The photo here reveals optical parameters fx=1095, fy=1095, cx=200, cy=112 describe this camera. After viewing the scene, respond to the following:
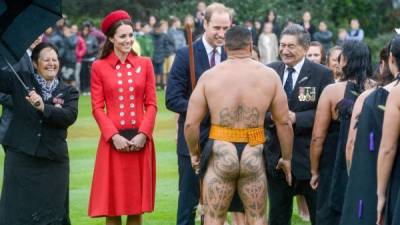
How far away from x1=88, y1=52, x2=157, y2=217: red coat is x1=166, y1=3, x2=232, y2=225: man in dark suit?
1.00ft

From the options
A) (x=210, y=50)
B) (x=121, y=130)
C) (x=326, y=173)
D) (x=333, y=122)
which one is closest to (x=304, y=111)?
(x=333, y=122)

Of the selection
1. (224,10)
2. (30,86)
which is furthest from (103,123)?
(224,10)

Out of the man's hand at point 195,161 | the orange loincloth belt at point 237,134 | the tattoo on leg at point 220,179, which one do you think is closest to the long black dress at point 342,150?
the orange loincloth belt at point 237,134

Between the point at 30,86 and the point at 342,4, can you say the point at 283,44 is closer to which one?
the point at 30,86

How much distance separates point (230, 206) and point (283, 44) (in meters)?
1.86

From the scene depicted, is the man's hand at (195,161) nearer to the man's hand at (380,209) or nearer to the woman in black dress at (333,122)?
the woman in black dress at (333,122)

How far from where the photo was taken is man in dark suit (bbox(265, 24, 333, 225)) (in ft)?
34.7

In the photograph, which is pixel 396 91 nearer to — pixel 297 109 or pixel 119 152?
pixel 297 109

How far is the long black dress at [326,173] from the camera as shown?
10.3 meters

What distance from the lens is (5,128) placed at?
10570mm

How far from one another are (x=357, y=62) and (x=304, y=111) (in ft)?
2.91

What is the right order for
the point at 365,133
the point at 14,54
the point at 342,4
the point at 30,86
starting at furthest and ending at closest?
the point at 342,4 → the point at 30,86 → the point at 365,133 → the point at 14,54

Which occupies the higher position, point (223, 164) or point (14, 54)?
point (14, 54)

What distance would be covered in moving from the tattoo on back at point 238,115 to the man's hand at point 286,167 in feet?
2.46
